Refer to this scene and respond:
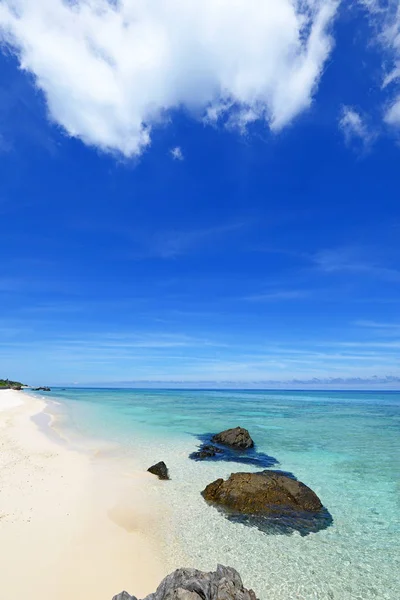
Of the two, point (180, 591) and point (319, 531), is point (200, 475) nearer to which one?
point (319, 531)

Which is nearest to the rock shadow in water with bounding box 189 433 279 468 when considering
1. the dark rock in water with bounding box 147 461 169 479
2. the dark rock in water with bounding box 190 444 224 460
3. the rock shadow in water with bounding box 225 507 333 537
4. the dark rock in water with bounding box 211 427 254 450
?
the dark rock in water with bounding box 190 444 224 460

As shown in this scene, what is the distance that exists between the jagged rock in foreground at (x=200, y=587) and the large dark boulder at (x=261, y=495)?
29.1 ft

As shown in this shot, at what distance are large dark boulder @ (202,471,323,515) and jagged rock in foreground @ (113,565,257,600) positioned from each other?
8874 mm

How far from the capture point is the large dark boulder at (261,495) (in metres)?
16.6

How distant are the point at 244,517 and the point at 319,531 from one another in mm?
3220

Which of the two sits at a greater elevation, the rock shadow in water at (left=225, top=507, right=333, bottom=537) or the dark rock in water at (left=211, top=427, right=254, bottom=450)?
the dark rock in water at (left=211, top=427, right=254, bottom=450)

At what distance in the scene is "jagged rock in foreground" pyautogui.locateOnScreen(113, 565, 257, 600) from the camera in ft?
24.4

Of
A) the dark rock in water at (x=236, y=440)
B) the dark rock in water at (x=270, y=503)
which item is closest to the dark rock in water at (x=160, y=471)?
the dark rock in water at (x=270, y=503)

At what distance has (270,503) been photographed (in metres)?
16.7

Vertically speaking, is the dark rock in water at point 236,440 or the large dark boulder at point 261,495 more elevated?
the dark rock in water at point 236,440

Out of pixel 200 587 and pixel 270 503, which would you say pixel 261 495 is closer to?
pixel 270 503

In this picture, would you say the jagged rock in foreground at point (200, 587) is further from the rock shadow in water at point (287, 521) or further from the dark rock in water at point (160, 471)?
the dark rock in water at point (160, 471)

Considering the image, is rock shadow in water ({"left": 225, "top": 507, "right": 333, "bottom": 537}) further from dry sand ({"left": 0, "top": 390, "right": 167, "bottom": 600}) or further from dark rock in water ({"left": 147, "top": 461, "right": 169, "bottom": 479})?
dark rock in water ({"left": 147, "top": 461, "right": 169, "bottom": 479})

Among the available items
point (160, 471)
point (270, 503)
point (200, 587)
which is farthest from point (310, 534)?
point (160, 471)
